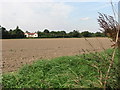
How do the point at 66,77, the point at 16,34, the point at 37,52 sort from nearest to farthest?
the point at 66,77, the point at 37,52, the point at 16,34

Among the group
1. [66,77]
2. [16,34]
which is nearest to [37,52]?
Answer: [66,77]

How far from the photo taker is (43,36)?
5709 centimetres

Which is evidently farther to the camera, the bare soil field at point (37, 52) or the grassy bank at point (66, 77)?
the bare soil field at point (37, 52)

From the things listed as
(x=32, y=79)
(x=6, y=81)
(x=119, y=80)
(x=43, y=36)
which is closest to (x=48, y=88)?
(x=32, y=79)

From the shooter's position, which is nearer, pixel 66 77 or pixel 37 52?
pixel 66 77

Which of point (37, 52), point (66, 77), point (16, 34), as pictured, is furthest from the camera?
point (16, 34)

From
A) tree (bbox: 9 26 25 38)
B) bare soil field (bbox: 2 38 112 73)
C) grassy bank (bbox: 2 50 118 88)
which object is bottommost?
bare soil field (bbox: 2 38 112 73)

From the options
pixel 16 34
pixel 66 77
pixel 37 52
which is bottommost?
pixel 37 52

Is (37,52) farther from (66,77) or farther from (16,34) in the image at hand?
(16,34)

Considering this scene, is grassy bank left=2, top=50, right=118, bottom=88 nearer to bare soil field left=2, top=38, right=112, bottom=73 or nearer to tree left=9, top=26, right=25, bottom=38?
bare soil field left=2, top=38, right=112, bottom=73

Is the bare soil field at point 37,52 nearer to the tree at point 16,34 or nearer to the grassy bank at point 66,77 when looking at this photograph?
the grassy bank at point 66,77

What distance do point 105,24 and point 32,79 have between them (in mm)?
2287

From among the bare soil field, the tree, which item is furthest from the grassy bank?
the tree

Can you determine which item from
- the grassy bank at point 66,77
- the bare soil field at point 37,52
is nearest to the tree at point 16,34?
the bare soil field at point 37,52
